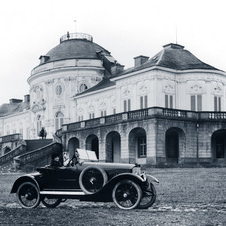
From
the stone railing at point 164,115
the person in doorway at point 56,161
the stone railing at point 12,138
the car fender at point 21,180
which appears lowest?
the car fender at point 21,180

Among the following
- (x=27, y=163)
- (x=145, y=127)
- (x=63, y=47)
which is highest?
(x=63, y=47)

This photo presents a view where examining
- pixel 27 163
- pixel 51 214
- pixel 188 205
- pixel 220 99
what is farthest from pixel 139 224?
pixel 220 99

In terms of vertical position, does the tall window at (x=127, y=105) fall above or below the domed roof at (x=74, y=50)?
below

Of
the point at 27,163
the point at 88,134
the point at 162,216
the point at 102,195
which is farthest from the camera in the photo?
the point at 88,134

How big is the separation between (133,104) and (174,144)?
7.03 metres

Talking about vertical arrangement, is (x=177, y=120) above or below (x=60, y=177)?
above

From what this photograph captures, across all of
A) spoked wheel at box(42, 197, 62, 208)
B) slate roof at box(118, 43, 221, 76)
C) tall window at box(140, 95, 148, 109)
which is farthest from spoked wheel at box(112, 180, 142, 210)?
tall window at box(140, 95, 148, 109)

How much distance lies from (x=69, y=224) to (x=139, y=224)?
141 cm

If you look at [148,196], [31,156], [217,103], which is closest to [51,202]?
[148,196]

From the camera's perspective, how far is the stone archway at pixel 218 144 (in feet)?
143

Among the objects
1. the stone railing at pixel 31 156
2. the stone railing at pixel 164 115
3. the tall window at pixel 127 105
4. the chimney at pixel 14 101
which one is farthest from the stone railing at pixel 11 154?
the chimney at pixel 14 101

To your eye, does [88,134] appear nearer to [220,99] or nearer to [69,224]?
[220,99]

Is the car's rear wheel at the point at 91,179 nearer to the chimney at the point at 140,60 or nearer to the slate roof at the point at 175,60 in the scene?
the slate roof at the point at 175,60

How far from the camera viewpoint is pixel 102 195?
13.4 meters
